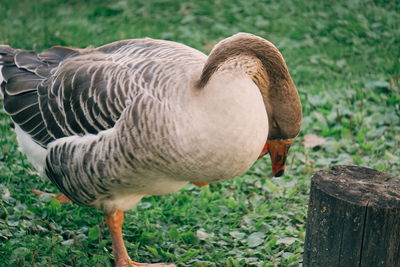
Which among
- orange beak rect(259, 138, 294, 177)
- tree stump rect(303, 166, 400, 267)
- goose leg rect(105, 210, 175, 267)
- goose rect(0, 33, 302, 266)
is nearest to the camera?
tree stump rect(303, 166, 400, 267)

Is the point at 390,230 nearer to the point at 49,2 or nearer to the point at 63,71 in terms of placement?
the point at 63,71

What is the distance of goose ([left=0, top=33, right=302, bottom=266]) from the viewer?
3.20 m

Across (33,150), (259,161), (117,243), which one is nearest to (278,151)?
(117,243)

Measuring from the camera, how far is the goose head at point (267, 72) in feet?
10.6

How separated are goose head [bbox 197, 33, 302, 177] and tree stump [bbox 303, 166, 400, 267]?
411 mm

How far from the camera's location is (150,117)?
3279 mm

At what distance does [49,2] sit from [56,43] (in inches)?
70.3

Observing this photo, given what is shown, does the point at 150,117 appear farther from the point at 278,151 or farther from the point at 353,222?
the point at 353,222

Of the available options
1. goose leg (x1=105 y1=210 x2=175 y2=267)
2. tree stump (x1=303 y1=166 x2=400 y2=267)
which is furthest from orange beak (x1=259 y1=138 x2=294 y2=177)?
goose leg (x1=105 y1=210 x2=175 y2=267)

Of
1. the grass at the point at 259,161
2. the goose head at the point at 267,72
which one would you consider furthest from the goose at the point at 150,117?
the grass at the point at 259,161

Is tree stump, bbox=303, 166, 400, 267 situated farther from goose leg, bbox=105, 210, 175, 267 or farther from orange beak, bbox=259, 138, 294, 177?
goose leg, bbox=105, 210, 175, 267

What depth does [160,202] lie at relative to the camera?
15.8 ft

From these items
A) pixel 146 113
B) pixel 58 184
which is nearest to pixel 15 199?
pixel 58 184

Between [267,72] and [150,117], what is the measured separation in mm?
708
